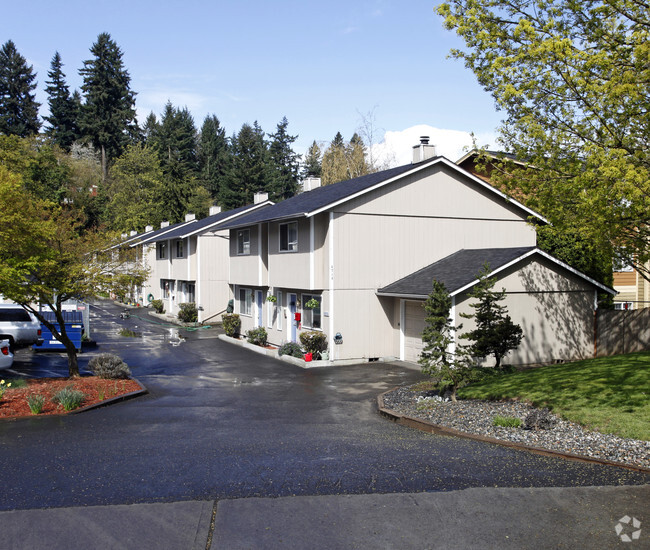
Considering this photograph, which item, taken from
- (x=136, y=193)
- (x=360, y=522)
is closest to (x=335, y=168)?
(x=136, y=193)

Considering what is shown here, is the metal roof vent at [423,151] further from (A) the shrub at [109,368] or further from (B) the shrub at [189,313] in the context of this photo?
(B) the shrub at [189,313]

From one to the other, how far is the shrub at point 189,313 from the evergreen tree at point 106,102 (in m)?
54.4

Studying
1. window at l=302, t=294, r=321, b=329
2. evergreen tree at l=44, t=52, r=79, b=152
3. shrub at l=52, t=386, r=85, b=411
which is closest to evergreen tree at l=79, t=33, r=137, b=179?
evergreen tree at l=44, t=52, r=79, b=152

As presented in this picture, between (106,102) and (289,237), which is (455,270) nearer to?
(289,237)

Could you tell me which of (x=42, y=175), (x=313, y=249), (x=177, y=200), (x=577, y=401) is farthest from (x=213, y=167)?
(x=577, y=401)

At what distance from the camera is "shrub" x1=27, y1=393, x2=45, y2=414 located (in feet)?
46.1

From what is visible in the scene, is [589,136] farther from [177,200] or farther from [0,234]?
[177,200]

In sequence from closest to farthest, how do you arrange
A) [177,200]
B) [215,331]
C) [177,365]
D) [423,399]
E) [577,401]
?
[577,401]
[423,399]
[177,365]
[215,331]
[177,200]

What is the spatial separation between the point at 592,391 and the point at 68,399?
41.1ft

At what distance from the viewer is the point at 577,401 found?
12.5 m

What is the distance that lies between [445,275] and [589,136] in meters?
10.3

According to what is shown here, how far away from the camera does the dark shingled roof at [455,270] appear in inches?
829

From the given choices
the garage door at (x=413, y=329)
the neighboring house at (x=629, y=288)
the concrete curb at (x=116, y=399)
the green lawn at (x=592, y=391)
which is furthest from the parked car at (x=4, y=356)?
the neighboring house at (x=629, y=288)

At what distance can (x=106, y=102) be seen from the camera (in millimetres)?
90125
